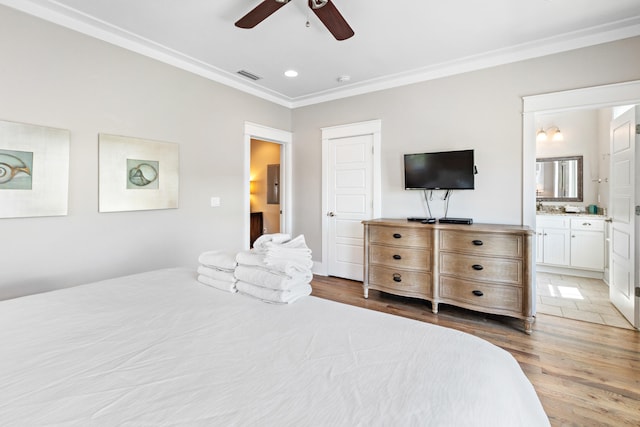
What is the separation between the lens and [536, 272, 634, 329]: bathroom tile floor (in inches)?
118

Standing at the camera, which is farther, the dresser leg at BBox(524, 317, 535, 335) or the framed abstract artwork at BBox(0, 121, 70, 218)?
the dresser leg at BBox(524, 317, 535, 335)

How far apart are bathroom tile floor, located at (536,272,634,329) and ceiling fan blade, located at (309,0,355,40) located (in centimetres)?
334

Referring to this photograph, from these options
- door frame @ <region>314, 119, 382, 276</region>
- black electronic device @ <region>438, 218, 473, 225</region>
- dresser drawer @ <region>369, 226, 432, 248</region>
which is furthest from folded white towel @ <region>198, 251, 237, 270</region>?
door frame @ <region>314, 119, 382, 276</region>

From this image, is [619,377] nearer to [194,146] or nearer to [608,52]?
[608,52]

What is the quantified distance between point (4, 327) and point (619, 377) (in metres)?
3.39

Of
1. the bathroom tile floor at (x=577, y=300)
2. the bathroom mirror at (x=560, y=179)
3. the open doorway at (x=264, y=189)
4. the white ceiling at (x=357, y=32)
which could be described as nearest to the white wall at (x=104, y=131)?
the white ceiling at (x=357, y=32)

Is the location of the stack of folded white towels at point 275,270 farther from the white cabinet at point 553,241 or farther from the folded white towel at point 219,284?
the white cabinet at point 553,241

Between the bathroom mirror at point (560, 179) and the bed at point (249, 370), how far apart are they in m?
5.18

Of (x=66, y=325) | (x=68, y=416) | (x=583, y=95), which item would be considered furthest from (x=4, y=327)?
(x=583, y=95)

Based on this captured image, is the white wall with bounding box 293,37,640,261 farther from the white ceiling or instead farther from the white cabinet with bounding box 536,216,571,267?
the white cabinet with bounding box 536,216,571,267

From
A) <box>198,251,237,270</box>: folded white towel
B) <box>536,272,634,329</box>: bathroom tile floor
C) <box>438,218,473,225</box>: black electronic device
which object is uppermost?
<box>438,218,473,225</box>: black electronic device

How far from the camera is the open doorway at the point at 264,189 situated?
6008 mm

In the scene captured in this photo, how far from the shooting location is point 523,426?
72 cm

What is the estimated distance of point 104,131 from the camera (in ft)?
8.68
